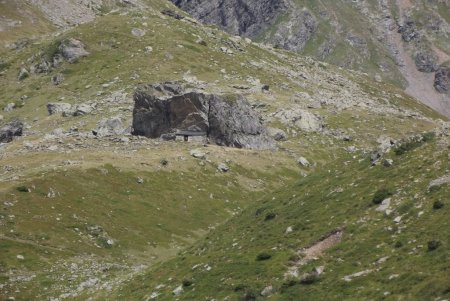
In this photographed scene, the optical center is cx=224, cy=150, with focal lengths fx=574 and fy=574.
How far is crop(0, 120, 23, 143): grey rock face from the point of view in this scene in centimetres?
14000

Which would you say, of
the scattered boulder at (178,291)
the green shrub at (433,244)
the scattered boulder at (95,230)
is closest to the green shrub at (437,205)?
the green shrub at (433,244)

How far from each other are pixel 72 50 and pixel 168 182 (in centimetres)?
11290

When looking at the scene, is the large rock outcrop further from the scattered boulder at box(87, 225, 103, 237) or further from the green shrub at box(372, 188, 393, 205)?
the green shrub at box(372, 188, 393, 205)

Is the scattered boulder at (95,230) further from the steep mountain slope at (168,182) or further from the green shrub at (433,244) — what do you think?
the green shrub at (433,244)

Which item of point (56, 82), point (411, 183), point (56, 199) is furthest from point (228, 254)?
point (56, 82)

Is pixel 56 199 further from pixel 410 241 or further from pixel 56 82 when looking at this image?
pixel 56 82

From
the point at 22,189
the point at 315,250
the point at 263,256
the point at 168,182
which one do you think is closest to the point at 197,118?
the point at 168,182

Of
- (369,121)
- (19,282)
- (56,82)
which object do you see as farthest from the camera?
(56,82)

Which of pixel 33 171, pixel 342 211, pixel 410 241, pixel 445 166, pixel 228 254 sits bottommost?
pixel 33 171

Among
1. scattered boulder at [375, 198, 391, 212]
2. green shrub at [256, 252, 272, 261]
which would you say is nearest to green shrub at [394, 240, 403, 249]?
scattered boulder at [375, 198, 391, 212]

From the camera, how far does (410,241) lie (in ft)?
115

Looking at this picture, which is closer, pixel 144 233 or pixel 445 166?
pixel 445 166

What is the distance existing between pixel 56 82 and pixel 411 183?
159 metres

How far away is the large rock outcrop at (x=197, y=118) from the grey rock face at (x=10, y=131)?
33531mm
